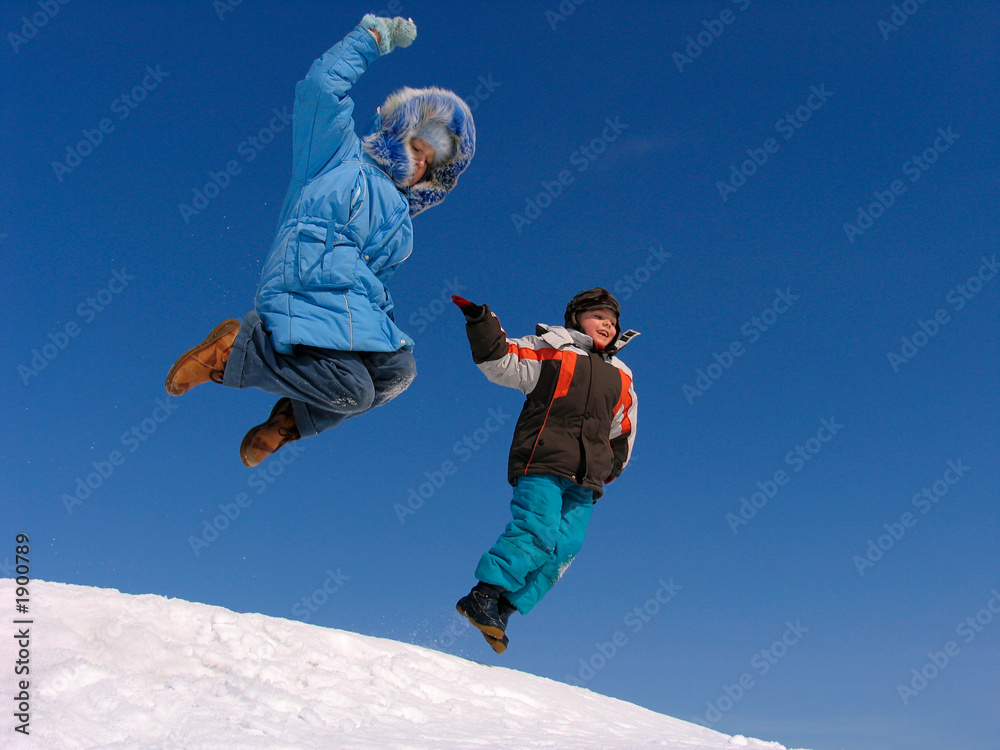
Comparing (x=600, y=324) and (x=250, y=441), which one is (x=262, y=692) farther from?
(x=600, y=324)

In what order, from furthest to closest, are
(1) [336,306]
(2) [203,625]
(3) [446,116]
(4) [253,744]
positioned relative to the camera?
(3) [446,116]
(1) [336,306]
(2) [203,625]
(4) [253,744]

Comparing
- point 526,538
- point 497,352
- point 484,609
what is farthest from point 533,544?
point 497,352

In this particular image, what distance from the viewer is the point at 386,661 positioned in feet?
13.2

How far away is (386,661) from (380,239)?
2163mm

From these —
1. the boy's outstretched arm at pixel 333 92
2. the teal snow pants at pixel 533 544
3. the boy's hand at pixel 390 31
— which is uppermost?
the boy's hand at pixel 390 31

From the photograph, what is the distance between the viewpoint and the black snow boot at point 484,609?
480 cm

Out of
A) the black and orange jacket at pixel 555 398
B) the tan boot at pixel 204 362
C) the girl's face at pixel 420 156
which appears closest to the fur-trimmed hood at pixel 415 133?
the girl's face at pixel 420 156

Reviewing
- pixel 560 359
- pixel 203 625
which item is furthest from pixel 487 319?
Result: pixel 203 625

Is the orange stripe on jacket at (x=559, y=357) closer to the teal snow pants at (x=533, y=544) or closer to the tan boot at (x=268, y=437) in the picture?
the teal snow pants at (x=533, y=544)

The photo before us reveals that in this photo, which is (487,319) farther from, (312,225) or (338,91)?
(338,91)

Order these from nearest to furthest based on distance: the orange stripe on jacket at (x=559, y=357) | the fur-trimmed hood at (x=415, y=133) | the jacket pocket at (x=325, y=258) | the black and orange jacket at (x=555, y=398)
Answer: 1. the jacket pocket at (x=325, y=258)
2. the fur-trimmed hood at (x=415, y=133)
3. the black and orange jacket at (x=555, y=398)
4. the orange stripe on jacket at (x=559, y=357)

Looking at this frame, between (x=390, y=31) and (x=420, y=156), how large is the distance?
2.30 ft

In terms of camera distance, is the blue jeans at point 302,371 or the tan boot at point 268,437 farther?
the tan boot at point 268,437

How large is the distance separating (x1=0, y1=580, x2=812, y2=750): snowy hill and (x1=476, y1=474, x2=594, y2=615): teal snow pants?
1.60ft
